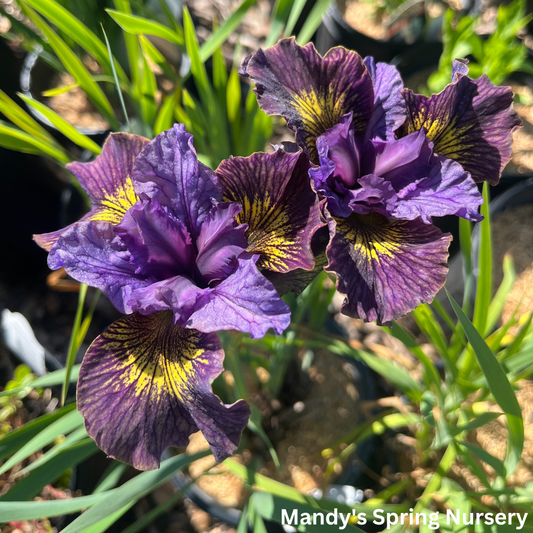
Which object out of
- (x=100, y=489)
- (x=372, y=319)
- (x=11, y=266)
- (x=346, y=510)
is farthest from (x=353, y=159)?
(x=11, y=266)

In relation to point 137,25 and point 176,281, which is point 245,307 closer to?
point 176,281

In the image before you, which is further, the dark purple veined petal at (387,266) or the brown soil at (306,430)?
the brown soil at (306,430)

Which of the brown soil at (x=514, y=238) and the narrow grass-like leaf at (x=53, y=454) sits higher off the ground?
the narrow grass-like leaf at (x=53, y=454)

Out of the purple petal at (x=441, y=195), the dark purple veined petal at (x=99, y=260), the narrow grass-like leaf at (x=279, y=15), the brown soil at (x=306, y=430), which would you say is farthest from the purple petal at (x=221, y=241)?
the brown soil at (x=306, y=430)

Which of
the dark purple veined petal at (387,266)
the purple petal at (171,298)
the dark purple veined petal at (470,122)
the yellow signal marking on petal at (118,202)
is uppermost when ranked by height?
the dark purple veined petal at (470,122)

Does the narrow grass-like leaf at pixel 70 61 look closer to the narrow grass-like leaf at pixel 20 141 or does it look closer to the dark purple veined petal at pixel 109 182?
the narrow grass-like leaf at pixel 20 141

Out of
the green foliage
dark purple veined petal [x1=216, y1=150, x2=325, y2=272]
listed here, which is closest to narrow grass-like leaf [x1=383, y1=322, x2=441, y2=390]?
dark purple veined petal [x1=216, y1=150, x2=325, y2=272]

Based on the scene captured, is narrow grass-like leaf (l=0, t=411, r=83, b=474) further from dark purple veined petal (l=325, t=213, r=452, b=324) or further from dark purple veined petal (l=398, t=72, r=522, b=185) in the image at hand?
dark purple veined petal (l=398, t=72, r=522, b=185)
